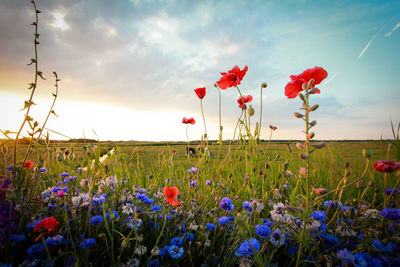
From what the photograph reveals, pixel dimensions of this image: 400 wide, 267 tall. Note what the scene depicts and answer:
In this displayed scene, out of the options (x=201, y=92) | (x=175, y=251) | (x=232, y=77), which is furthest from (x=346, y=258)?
(x=201, y=92)

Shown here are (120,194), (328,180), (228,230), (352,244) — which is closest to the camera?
(352,244)

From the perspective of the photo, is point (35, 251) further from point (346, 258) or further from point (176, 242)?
point (346, 258)

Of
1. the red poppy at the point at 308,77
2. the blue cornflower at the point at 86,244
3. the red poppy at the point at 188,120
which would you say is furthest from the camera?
the red poppy at the point at 188,120

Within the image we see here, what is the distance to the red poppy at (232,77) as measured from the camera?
2.20m

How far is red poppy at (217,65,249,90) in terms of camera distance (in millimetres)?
2195

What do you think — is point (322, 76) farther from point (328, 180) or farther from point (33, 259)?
point (328, 180)

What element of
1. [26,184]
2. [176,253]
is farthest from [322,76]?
[26,184]

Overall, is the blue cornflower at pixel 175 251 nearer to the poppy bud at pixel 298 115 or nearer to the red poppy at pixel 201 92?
the poppy bud at pixel 298 115

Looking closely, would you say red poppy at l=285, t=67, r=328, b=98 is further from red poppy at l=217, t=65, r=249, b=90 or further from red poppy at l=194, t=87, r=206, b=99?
red poppy at l=194, t=87, r=206, b=99

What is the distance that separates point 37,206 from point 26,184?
0.76ft

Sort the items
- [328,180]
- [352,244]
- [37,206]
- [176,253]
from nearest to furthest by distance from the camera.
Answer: [176,253] → [352,244] → [37,206] → [328,180]

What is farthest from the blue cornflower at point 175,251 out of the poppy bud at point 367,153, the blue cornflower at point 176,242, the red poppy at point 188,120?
the red poppy at point 188,120

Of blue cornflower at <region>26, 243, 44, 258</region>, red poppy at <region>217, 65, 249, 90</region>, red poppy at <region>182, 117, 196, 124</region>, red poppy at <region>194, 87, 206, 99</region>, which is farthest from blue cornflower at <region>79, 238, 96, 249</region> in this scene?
red poppy at <region>182, 117, 196, 124</region>

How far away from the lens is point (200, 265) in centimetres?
122
